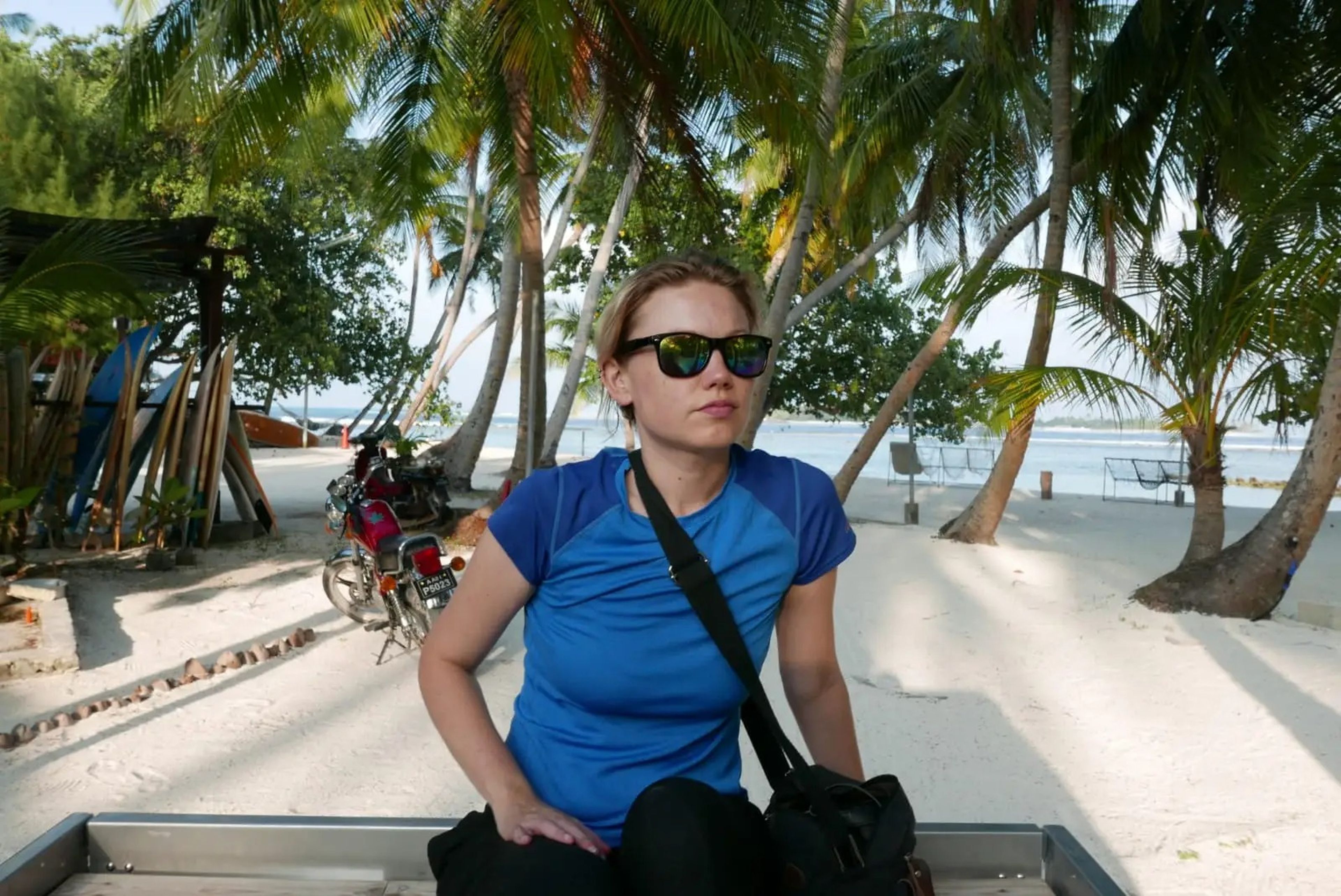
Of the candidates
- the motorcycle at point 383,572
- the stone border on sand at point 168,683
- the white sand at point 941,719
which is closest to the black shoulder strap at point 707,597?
the white sand at point 941,719

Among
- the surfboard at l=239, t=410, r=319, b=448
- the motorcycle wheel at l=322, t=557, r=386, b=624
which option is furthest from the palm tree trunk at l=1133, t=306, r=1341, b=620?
the surfboard at l=239, t=410, r=319, b=448

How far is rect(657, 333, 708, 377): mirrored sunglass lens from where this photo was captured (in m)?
1.64

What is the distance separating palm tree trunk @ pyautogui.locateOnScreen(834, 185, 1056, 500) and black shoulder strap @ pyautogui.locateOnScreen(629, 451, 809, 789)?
1008 cm

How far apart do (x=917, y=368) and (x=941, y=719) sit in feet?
23.9

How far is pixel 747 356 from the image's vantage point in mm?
1668

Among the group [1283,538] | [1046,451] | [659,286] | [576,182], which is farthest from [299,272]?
[1046,451]

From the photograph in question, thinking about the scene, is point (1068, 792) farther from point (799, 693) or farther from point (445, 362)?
point (445, 362)

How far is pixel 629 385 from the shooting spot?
67.9 inches

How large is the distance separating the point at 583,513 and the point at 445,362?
27.8 meters

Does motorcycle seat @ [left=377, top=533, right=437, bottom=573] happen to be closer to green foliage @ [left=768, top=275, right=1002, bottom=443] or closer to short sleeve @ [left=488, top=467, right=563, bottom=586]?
short sleeve @ [left=488, top=467, right=563, bottom=586]

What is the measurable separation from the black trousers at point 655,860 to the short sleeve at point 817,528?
0.37m

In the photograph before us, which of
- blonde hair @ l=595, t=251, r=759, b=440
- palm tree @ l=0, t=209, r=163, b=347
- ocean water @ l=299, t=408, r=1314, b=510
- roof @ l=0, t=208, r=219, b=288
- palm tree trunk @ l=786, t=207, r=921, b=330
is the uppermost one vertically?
palm tree trunk @ l=786, t=207, r=921, b=330

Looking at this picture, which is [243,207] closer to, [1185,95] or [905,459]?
[905,459]

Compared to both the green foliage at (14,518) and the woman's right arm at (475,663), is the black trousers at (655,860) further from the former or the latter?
the green foliage at (14,518)
